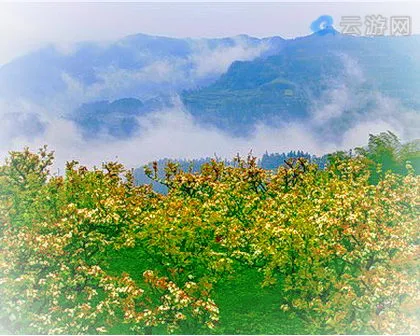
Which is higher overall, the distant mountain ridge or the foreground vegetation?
the distant mountain ridge

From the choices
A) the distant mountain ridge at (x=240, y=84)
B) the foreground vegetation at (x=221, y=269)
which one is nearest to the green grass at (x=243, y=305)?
the foreground vegetation at (x=221, y=269)

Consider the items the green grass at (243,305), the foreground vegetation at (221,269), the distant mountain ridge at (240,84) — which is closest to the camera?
the foreground vegetation at (221,269)

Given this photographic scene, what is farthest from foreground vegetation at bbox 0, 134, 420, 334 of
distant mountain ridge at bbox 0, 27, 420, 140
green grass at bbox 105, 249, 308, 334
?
distant mountain ridge at bbox 0, 27, 420, 140

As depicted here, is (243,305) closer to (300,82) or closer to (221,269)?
(221,269)

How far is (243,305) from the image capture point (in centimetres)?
1614

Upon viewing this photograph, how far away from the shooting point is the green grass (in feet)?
48.1

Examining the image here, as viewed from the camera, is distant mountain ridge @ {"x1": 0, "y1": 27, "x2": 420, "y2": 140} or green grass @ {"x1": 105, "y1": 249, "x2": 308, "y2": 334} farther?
distant mountain ridge @ {"x1": 0, "y1": 27, "x2": 420, "y2": 140}

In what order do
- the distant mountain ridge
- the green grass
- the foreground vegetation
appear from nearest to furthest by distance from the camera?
the foreground vegetation → the green grass → the distant mountain ridge

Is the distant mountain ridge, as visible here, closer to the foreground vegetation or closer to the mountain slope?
the mountain slope

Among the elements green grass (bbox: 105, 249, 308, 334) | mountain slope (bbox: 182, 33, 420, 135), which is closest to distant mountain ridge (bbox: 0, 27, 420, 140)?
mountain slope (bbox: 182, 33, 420, 135)

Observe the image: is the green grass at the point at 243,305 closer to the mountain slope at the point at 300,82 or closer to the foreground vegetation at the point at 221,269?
the foreground vegetation at the point at 221,269

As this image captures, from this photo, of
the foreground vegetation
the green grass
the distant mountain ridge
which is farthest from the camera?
the distant mountain ridge

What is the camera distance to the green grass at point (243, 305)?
1466 centimetres

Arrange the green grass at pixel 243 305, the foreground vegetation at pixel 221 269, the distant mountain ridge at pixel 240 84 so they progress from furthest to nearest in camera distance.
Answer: the distant mountain ridge at pixel 240 84
the green grass at pixel 243 305
the foreground vegetation at pixel 221 269
